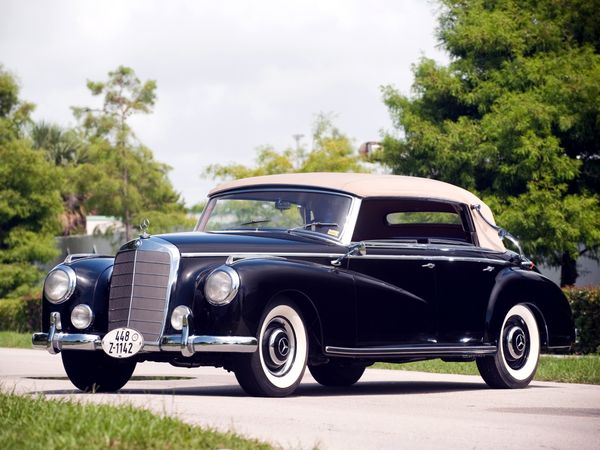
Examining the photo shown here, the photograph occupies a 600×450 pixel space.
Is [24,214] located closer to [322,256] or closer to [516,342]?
[516,342]

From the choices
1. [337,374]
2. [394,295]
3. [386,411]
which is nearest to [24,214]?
[337,374]

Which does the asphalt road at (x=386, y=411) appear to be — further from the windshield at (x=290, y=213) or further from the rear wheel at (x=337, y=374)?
the windshield at (x=290, y=213)

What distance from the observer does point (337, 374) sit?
12.9m

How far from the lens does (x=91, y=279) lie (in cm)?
1108

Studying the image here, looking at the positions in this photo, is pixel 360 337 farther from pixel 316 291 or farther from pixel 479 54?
pixel 479 54

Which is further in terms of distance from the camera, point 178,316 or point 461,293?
point 461,293

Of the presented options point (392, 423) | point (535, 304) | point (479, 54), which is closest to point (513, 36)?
point (479, 54)

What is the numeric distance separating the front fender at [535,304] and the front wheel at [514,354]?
96mm

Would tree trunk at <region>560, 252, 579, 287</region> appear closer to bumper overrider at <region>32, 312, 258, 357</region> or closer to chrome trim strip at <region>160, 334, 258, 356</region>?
bumper overrider at <region>32, 312, 258, 357</region>

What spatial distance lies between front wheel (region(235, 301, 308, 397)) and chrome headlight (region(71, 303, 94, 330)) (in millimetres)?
1556

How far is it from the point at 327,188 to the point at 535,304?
265 cm

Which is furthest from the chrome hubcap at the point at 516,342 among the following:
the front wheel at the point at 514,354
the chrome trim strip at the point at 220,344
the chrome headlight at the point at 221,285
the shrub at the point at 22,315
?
the shrub at the point at 22,315

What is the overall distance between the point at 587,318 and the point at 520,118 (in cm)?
766

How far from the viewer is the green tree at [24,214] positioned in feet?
136
